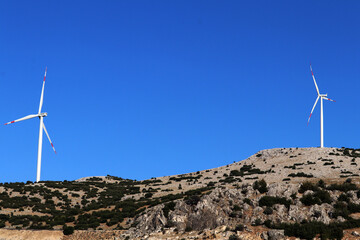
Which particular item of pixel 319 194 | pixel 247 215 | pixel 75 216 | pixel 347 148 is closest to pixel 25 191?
pixel 75 216

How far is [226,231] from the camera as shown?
1986 inches

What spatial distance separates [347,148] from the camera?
14600 cm

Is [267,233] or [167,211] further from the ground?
[167,211]

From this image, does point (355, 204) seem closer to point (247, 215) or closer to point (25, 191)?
point (247, 215)

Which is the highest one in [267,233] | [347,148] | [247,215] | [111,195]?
[347,148]

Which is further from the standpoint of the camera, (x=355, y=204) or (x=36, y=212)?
(x=36, y=212)

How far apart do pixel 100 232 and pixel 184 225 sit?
13793 millimetres

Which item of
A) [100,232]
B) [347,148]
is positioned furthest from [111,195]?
[347,148]

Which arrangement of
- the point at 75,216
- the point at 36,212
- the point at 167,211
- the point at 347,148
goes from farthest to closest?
the point at 347,148 → the point at 36,212 → the point at 75,216 → the point at 167,211

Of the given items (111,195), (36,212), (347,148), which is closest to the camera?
(36,212)

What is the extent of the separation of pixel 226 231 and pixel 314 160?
81556mm

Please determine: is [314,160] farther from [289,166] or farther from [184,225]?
[184,225]

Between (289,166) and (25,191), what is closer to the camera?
(25,191)

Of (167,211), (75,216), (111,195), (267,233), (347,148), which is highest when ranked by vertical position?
(347,148)
